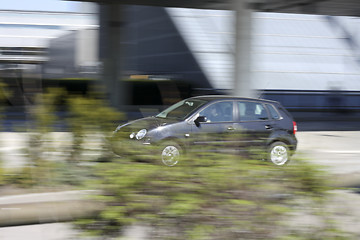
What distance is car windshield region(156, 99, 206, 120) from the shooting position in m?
8.94

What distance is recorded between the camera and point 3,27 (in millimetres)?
32188

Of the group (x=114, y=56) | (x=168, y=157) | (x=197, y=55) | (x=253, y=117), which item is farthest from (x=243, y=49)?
(x=197, y=55)

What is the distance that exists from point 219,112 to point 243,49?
5.79m

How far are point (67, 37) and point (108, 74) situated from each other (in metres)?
10.7

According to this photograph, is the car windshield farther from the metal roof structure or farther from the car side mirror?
the metal roof structure

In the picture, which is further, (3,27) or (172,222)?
(3,27)

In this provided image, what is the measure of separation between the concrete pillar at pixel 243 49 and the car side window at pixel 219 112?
5.05 metres

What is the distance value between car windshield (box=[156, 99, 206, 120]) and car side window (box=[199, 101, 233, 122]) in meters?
0.20

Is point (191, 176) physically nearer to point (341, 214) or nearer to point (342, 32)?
point (341, 214)

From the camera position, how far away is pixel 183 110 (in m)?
9.22

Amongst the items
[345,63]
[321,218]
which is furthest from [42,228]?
[345,63]

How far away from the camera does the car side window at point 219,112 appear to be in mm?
8930

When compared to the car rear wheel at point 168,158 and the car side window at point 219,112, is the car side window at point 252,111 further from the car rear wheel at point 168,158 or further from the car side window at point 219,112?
the car rear wheel at point 168,158

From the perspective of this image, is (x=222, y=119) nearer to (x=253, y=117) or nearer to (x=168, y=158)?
(x=253, y=117)
